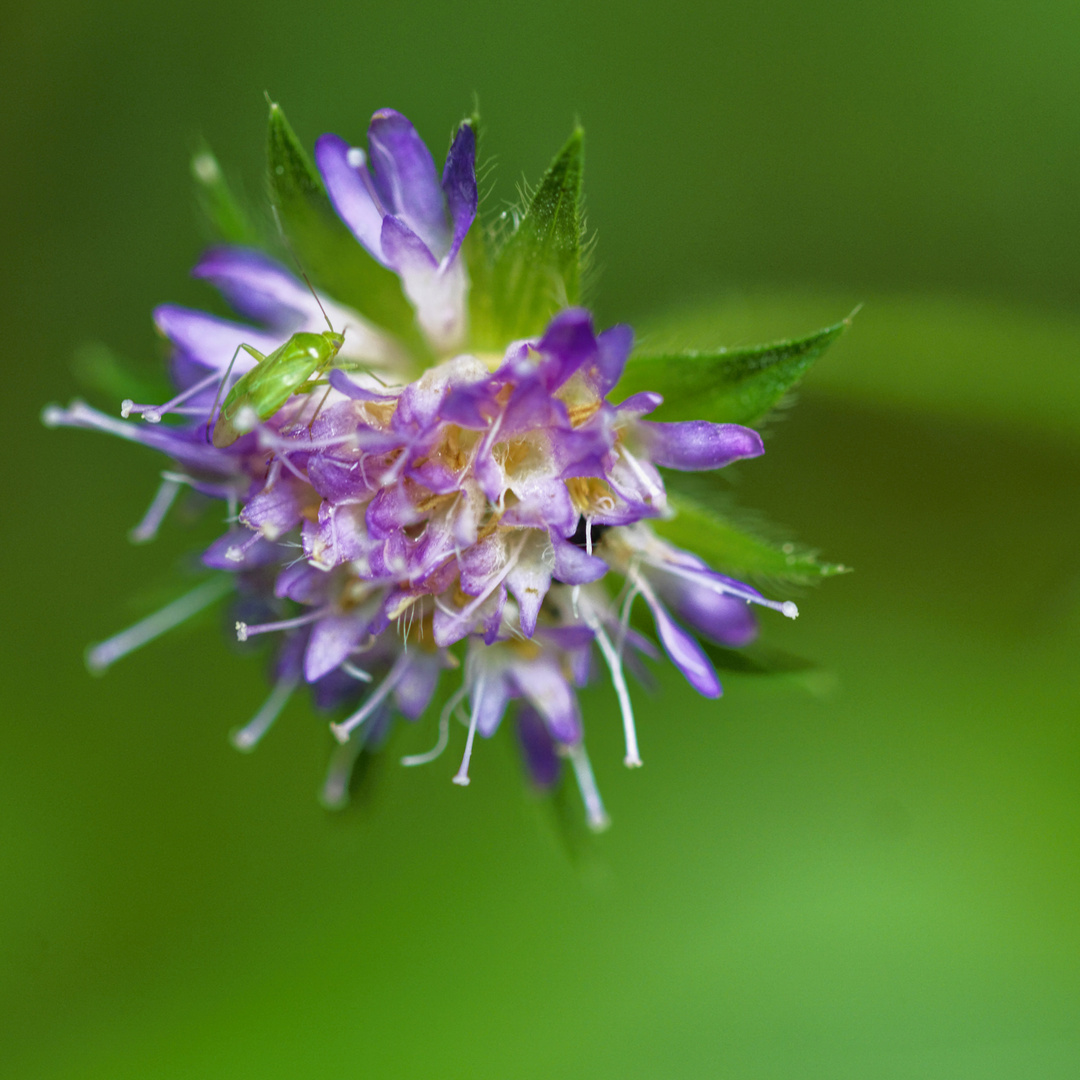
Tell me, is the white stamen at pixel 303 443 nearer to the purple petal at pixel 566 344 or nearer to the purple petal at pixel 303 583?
the purple petal at pixel 303 583

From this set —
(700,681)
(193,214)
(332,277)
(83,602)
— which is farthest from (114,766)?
(700,681)

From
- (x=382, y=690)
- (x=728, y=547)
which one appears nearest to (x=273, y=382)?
(x=382, y=690)

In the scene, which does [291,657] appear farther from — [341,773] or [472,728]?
[472,728]

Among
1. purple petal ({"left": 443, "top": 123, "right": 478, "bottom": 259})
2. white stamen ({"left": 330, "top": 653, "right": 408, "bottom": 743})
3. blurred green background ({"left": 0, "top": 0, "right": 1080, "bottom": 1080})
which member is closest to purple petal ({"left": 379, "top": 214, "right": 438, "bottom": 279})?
purple petal ({"left": 443, "top": 123, "right": 478, "bottom": 259})

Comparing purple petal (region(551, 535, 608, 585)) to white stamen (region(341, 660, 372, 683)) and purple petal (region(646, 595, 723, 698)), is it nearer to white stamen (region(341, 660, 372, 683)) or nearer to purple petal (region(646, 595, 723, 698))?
purple petal (region(646, 595, 723, 698))

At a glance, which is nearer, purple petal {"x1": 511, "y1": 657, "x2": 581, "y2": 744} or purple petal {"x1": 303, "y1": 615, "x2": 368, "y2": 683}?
purple petal {"x1": 303, "y1": 615, "x2": 368, "y2": 683}

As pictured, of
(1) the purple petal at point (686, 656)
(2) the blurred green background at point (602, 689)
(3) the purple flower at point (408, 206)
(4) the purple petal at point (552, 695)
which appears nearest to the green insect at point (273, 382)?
(3) the purple flower at point (408, 206)

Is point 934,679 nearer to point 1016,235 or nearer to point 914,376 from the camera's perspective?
point 914,376

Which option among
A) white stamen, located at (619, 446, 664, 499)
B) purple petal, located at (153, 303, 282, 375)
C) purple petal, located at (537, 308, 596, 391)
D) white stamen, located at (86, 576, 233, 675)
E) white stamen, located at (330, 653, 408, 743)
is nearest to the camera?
purple petal, located at (537, 308, 596, 391)
